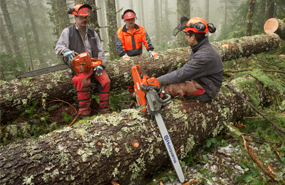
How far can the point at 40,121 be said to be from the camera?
3586 millimetres

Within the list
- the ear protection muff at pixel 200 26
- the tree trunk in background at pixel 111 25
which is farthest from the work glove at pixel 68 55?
the tree trunk in background at pixel 111 25

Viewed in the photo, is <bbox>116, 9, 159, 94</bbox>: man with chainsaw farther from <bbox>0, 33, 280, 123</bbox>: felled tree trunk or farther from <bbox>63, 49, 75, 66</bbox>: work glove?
<bbox>63, 49, 75, 66</bbox>: work glove

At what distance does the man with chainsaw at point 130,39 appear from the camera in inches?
186

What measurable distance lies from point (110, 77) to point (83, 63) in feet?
3.10

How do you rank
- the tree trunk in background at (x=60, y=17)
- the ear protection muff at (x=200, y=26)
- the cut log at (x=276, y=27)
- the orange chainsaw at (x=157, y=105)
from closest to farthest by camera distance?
the orange chainsaw at (x=157, y=105), the ear protection muff at (x=200, y=26), the cut log at (x=276, y=27), the tree trunk in background at (x=60, y=17)

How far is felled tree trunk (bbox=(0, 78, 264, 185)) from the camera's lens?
1671 millimetres

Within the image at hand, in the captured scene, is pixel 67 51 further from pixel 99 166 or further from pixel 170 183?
pixel 170 183

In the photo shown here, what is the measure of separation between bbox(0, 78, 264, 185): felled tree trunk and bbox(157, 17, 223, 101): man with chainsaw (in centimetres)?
22

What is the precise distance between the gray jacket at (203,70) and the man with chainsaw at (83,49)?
1402mm

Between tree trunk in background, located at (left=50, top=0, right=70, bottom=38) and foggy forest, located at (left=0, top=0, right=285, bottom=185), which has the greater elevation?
tree trunk in background, located at (left=50, top=0, right=70, bottom=38)

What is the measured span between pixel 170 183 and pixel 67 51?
282cm

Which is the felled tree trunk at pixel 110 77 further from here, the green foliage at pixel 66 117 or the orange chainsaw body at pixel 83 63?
the orange chainsaw body at pixel 83 63

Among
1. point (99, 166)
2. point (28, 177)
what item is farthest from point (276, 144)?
point (28, 177)

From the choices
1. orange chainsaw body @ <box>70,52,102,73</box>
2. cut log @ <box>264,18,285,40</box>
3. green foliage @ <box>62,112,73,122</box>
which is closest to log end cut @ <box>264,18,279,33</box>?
cut log @ <box>264,18,285,40</box>
